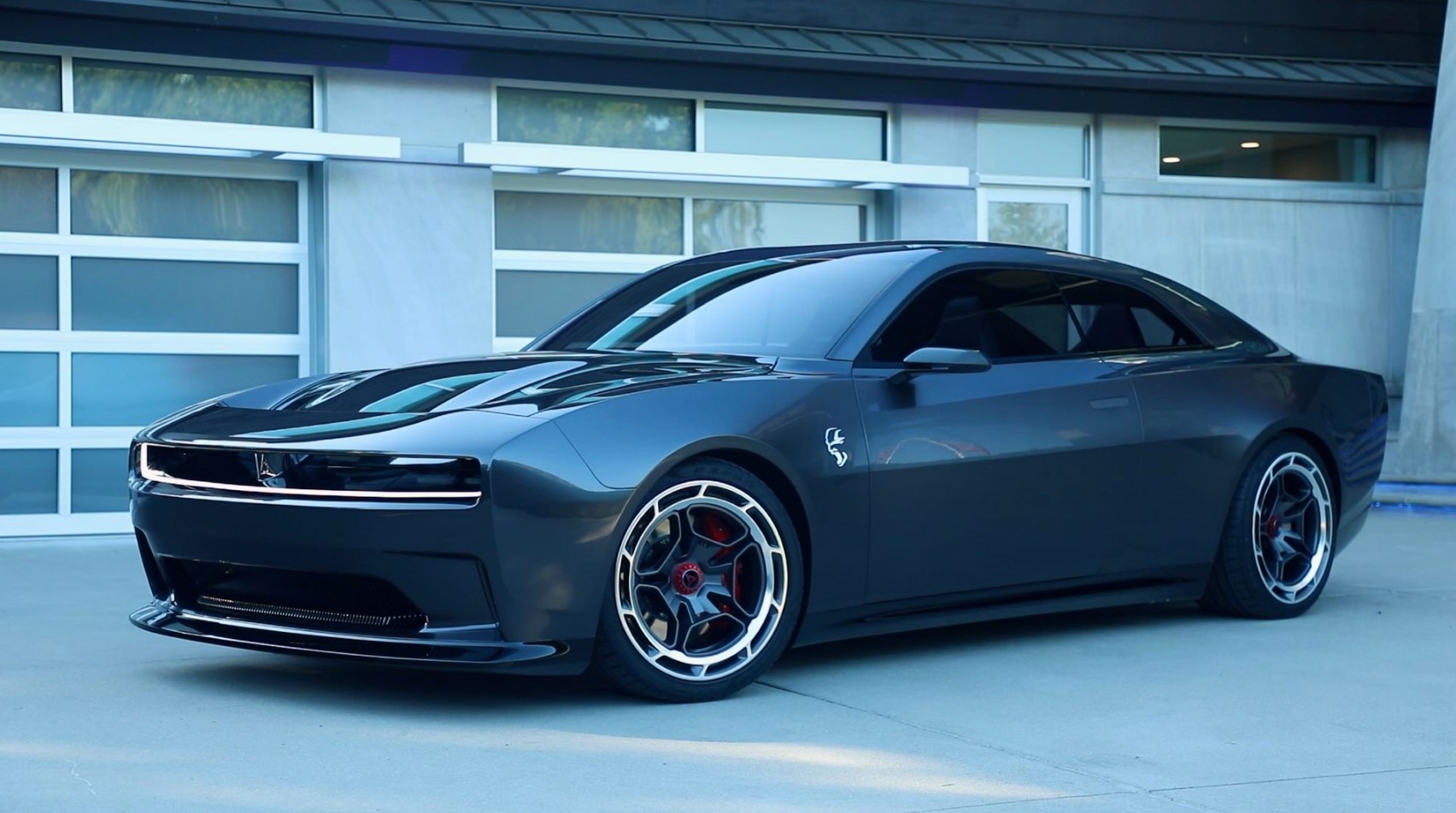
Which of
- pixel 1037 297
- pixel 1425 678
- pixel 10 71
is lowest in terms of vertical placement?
pixel 1425 678

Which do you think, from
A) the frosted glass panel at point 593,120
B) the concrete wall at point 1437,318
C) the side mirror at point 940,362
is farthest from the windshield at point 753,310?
the concrete wall at point 1437,318

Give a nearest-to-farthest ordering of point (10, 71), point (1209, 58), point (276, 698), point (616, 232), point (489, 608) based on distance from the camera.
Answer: point (489, 608)
point (276, 698)
point (10, 71)
point (616, 232)
point (1209, 58)

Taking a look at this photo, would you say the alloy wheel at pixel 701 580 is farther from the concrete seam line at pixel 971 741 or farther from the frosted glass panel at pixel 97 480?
the frosted glass panel at pixel 97 480

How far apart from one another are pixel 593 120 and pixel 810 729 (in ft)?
24.8

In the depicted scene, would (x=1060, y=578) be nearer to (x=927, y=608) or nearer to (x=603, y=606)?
(x=927, y=608)

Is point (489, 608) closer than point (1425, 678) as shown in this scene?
Yes

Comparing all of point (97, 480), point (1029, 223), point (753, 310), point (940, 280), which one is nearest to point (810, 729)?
point (753, 310)

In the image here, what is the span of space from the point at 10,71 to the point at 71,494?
236cm

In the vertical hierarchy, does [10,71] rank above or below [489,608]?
above

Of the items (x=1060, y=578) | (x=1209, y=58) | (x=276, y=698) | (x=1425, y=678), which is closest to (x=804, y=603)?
(x=1060, y=578)

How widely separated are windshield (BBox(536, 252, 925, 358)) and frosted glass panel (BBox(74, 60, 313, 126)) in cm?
506

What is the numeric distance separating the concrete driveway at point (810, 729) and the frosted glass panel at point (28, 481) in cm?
406

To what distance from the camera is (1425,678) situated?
561cm

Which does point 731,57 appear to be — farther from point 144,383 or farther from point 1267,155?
point 1267,155
